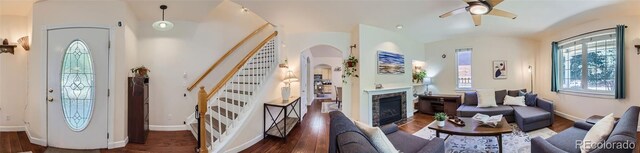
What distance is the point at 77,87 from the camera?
3.48 meters

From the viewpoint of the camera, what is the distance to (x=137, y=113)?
12.0 ft

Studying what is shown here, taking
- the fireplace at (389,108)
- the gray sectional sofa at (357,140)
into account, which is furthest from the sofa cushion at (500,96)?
the gray sectional sofa at (357,140)

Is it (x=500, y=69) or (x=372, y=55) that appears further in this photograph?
(x=500, y=69)

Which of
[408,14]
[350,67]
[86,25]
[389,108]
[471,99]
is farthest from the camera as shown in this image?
[471,99]

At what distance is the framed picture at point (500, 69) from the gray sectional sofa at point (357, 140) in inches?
190

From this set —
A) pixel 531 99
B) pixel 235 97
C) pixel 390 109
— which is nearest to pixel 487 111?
pixel 531 99

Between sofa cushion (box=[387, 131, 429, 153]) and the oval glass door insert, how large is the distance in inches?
160

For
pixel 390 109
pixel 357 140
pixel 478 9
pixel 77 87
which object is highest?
pixel 478 9

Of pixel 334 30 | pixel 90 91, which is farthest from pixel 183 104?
pixel 334 30

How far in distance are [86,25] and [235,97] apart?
222cm

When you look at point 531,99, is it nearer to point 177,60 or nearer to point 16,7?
A: point 177,60

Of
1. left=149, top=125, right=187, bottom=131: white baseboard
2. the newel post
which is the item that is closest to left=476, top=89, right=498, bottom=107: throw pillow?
the newel post

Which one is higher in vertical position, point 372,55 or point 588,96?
point 372,55

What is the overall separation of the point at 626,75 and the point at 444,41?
3.21 m
